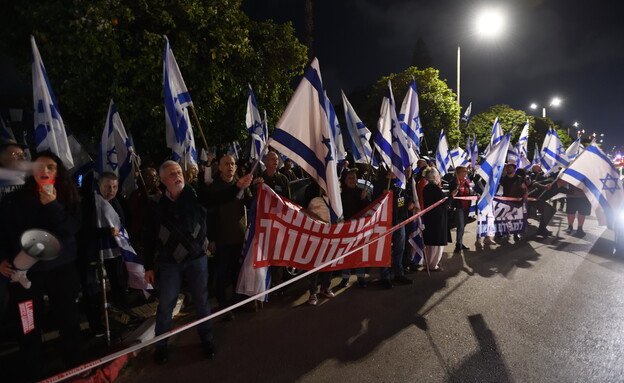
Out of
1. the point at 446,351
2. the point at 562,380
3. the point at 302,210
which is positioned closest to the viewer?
the point at 562,380

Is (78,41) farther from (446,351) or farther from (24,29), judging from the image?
(446,351)

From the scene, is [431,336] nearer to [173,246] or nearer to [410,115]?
[173,246]

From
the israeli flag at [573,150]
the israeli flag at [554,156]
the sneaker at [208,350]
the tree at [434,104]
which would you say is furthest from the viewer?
the tree at [434,104]

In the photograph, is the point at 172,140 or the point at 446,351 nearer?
the point at 446,351

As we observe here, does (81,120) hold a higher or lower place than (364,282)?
higher

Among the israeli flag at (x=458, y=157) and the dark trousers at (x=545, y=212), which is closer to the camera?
the dark trousers at (x=545, y=212)

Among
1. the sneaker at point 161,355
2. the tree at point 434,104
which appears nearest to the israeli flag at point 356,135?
the sneaker at point 161,355

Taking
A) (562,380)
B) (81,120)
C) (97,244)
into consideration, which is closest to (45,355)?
(97,244)

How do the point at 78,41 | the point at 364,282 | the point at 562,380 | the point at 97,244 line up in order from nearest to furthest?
1. the point at 562,380
2. the point at 97,244
3. the point at 364,282
4. the point at 78,41

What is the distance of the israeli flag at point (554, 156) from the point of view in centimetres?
1010

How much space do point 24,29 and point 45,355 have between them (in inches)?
302

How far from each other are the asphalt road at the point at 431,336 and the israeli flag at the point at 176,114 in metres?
2.20

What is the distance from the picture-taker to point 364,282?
5.23 metres

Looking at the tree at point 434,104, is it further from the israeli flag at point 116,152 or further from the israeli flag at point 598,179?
the israeli flag at point 116,152
